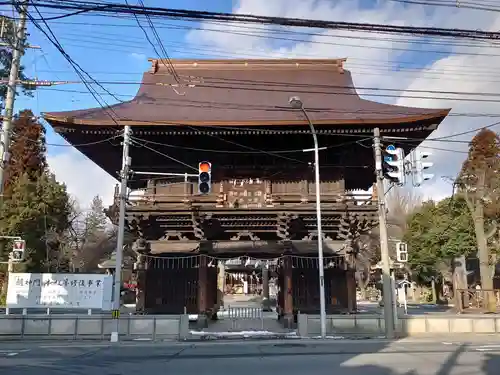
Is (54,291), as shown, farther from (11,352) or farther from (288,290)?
(288,290)

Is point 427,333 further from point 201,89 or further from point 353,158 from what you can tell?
point 201,89

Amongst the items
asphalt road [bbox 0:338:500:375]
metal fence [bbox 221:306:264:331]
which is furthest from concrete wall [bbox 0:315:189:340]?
metal fence [bbox 221:306:264:331]

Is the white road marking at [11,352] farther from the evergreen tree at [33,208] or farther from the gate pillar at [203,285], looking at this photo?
the evergreen tree at [33,208]

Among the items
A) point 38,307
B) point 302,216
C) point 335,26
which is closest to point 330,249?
point 302,216

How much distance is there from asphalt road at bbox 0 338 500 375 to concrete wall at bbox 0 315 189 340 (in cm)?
165

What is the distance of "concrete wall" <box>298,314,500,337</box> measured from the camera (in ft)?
63.3

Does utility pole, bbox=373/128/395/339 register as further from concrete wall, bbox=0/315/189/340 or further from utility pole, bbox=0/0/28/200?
utility pole, bbox=0/0/28/200

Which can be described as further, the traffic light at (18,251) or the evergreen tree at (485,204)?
the evergreen tree at (485,204)

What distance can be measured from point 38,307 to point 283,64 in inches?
730

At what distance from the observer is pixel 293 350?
14.6 m

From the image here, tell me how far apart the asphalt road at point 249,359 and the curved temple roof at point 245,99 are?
9.83 m

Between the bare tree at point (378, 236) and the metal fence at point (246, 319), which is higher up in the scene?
the bare tree at point (378, 236)

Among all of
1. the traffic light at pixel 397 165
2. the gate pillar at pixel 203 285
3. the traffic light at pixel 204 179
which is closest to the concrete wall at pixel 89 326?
the gate pillar at pixel 203 285

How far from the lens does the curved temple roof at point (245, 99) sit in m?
21.0
